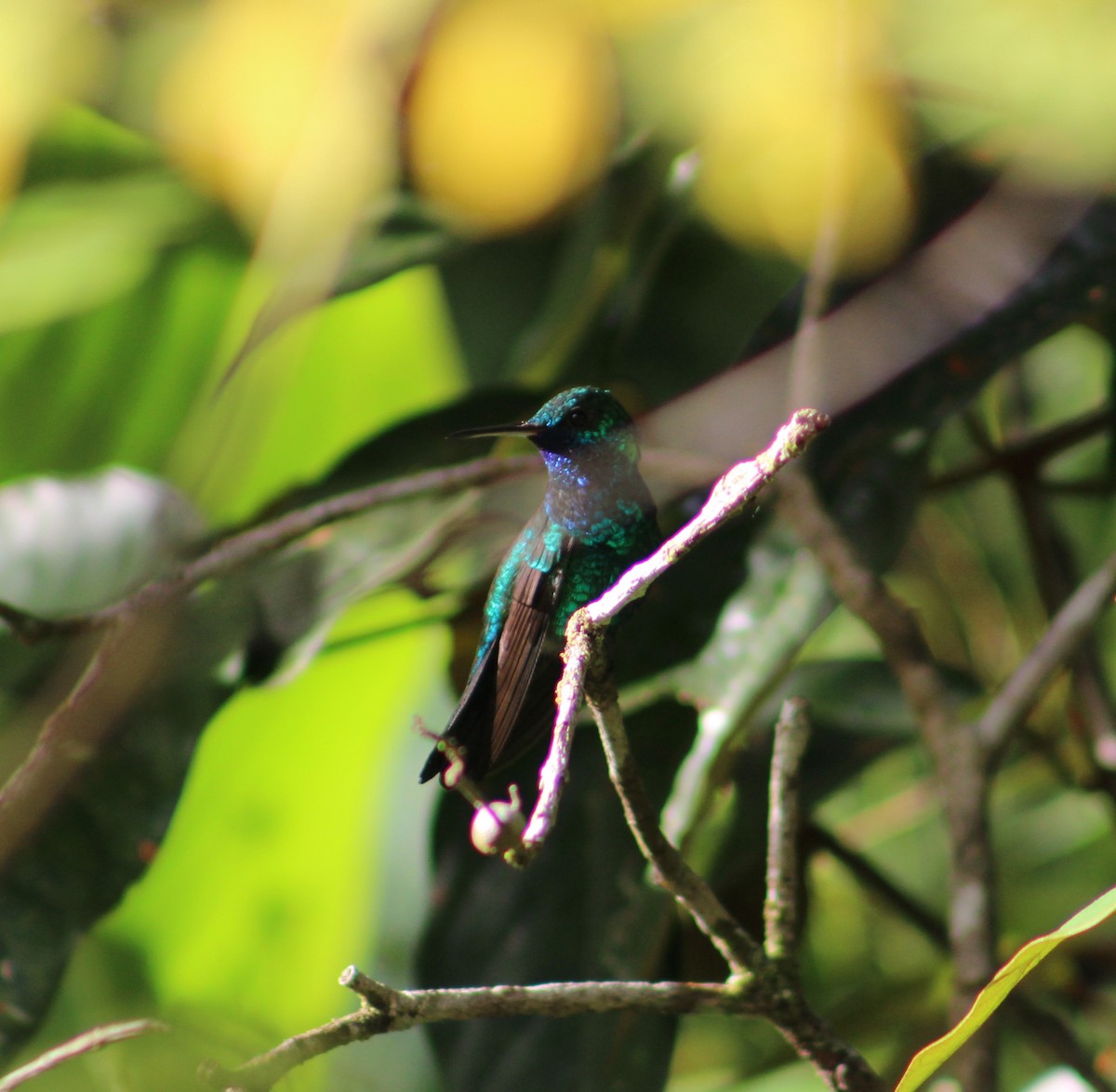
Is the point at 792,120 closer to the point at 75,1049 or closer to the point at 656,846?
the point at 656,846

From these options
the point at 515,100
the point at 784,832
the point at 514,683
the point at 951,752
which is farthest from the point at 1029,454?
the point at 514,683

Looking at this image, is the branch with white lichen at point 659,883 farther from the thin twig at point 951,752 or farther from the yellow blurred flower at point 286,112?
the yellow blurred flower at point 286,112

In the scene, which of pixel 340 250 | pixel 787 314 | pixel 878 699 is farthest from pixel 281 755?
pixel 787 314

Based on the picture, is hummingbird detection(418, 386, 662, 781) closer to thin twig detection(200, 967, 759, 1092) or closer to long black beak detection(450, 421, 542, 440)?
long black beak detection(450, 421, 542, 440)

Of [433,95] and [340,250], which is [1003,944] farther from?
[433,95]

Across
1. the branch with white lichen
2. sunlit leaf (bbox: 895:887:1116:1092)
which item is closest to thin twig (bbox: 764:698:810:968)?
the branch with white lichen

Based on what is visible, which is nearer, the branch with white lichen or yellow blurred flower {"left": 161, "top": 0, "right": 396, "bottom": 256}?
the branch with white lichen
